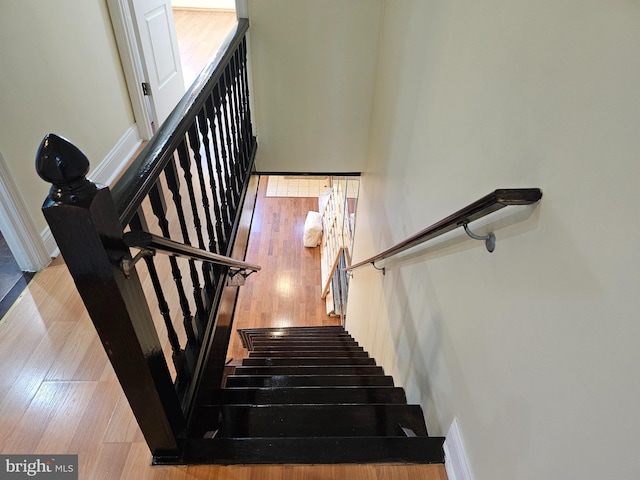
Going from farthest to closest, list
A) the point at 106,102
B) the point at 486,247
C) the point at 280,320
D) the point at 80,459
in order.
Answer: the point at 280,320
the point at 106,102
the point at 80,459
the point at 486,247

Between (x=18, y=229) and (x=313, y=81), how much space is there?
7.19 ft

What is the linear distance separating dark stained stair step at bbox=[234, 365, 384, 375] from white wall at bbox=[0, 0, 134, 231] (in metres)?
1.49

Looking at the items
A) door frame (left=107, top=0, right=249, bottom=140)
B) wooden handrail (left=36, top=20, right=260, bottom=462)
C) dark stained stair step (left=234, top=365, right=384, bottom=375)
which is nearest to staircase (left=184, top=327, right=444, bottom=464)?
wooden handrail (left=36, top=20, right=260, bottom=462)

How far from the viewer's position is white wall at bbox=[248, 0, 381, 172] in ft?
9.43

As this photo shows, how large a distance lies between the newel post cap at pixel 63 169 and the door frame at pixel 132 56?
8.15ft

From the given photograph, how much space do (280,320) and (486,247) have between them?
4.88 metres

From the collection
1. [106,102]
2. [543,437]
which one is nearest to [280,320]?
[106,102]

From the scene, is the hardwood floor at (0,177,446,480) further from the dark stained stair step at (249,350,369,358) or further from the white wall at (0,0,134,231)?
the dark stained stair step at (249,350,369,358)

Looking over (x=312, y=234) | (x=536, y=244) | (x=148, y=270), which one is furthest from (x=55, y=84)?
(x=312, y=234)

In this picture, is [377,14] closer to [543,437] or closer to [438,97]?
[438,97]

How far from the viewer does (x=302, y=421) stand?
1570mm

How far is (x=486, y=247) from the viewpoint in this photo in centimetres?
115

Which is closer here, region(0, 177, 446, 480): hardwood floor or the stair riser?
region(0, 177, 446, 480): hardwood floor

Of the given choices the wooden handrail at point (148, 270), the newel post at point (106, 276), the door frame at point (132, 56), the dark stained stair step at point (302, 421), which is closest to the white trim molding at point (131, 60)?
the door frame at point (132, 56)
